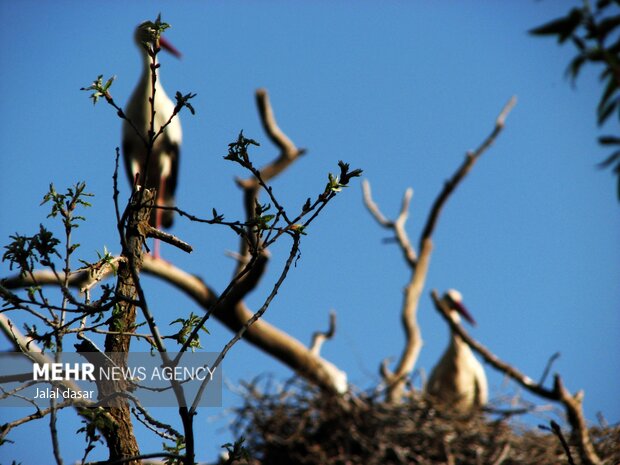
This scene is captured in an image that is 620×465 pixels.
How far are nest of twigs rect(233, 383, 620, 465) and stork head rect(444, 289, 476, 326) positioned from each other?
314 cm

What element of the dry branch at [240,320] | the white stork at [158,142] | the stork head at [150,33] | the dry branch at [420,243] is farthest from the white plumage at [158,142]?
the stork head at [150,33]

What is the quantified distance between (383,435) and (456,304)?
3597mm

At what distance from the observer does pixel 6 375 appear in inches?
37.9

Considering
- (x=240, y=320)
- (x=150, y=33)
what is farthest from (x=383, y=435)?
(x=240, y=320)

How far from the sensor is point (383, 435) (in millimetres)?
3404

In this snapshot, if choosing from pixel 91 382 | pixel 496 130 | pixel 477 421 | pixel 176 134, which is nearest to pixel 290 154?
pixel 176 134

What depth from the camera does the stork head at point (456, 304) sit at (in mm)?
6863

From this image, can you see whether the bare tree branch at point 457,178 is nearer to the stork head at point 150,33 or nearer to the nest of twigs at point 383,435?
the nest of twigs at point 383,435

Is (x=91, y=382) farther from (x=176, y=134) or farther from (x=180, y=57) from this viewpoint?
(x=180, y=57)

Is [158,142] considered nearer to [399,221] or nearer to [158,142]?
[158,142]

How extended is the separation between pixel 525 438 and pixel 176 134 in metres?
4.20

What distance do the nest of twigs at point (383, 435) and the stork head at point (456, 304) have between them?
3.14 m

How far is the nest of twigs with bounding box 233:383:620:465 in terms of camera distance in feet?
11.1

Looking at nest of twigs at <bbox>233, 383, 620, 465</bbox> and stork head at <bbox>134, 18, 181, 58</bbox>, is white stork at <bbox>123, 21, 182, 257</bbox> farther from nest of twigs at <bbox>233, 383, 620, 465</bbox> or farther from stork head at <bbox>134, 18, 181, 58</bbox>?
stork head at <bbox>134, 18, 181, 58</bbox>
